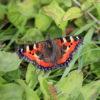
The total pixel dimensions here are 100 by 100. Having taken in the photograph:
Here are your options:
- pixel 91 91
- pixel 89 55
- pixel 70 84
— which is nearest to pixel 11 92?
pixel 70 84

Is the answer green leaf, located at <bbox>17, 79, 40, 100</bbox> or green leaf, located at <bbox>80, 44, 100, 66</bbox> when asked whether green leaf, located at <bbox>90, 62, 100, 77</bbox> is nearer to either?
green leaf, located at <bbox>80, 44, 100, 66</bbox>

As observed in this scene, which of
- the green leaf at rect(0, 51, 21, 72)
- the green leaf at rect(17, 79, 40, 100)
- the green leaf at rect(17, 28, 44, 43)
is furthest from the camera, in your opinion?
the green leaf at rect(17, 28, 44, 43)

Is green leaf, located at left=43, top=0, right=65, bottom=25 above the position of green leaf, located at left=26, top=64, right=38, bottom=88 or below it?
above

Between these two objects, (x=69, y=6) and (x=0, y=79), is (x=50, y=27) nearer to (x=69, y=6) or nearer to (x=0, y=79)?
(x=69, y=6)

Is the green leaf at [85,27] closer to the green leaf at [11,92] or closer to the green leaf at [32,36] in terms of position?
the green leaf at [32,36]

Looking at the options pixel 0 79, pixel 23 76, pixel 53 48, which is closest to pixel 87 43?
pixel 53 48

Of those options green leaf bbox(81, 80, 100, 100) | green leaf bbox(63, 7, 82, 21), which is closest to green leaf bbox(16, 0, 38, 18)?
green leaf bbox(63, 7, 82, 21)

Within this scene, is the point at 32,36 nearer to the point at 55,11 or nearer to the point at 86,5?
the point at 55,11
